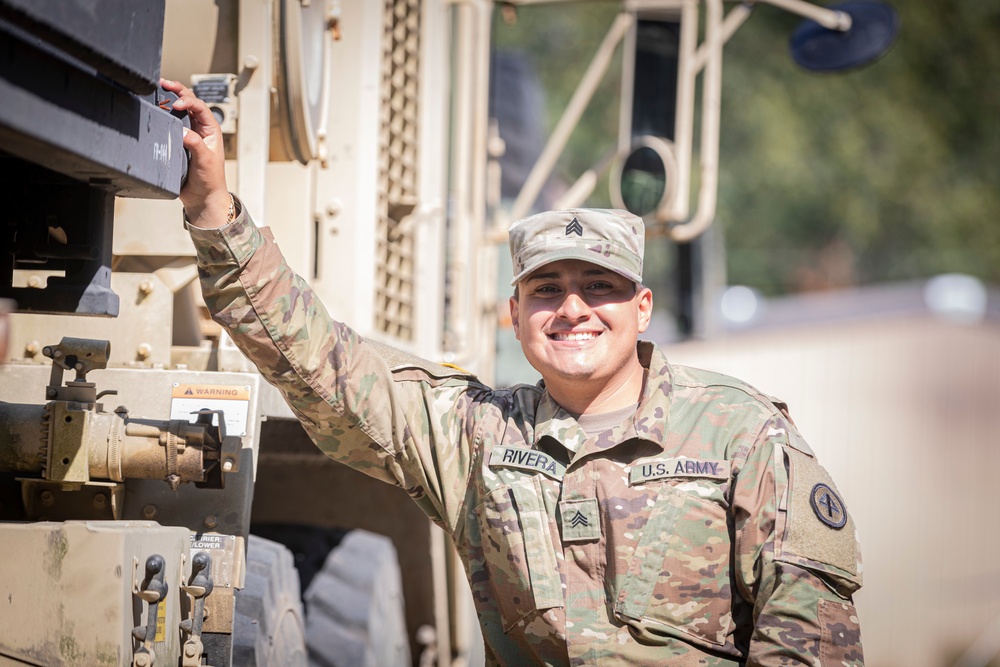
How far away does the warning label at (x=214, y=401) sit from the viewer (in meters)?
2.49

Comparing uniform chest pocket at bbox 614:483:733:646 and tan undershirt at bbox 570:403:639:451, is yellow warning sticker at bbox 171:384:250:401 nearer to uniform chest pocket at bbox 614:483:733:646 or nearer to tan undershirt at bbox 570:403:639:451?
tan undershirt at bbox 570:403:639:451

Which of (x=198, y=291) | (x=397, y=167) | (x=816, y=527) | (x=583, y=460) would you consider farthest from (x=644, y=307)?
(x=397, y=167)

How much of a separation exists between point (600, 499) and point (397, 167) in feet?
5.19

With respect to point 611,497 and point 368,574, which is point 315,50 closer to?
point 611,497

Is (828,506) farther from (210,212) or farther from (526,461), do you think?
(210,212)

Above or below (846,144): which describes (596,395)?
below

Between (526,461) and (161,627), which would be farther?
(526,461)

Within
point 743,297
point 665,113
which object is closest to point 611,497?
point 665,113

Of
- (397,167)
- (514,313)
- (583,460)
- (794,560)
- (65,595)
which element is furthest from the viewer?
(397,167)

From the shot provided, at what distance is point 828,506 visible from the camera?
2439 mm

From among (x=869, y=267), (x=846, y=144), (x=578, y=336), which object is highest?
(x=846, y=144)

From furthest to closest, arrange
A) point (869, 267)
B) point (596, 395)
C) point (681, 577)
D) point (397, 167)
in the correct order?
point (869, 267)
point (397, 167)
point (596, 395)
point (681, 577)

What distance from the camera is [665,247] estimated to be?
2170 cm

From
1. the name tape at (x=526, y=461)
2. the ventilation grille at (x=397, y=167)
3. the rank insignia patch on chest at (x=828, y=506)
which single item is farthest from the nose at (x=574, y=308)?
the ventilation grille at (x=397, y=167)
